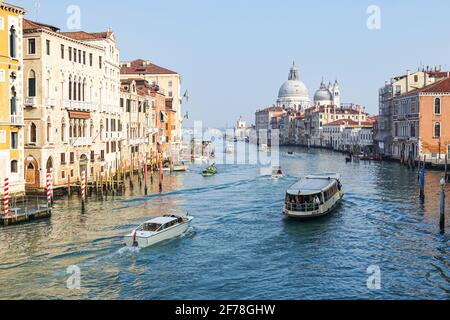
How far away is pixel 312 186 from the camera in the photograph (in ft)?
90.3

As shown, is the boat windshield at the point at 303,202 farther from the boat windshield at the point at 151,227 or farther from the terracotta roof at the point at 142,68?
the terracotta roof at the point at 142,68

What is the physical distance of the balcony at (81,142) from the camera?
34625mm

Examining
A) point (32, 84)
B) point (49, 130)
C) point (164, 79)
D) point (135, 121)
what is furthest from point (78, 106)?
point (164, 79)

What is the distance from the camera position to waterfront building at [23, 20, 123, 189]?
30.6 m

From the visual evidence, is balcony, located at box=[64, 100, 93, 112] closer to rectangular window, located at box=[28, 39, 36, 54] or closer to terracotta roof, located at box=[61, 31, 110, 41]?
rectangular window, located at box=[28, 39, 36, 54]

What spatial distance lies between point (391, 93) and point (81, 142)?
4938 centimetres

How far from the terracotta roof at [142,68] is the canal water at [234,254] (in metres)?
45.2

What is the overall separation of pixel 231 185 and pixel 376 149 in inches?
1940

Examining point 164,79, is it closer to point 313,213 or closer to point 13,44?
point 13,44

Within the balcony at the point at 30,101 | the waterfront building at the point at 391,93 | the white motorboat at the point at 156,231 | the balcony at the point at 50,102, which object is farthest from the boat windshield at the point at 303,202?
the waterfront building at the point at 391,93

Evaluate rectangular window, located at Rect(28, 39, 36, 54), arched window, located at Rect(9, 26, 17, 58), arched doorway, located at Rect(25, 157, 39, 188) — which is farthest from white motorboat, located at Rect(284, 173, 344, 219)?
rectangular window, located at Rect(28, 39, 36, 54)

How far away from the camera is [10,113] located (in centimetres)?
2748

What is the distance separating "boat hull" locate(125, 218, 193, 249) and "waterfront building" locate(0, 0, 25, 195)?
35.2ft
